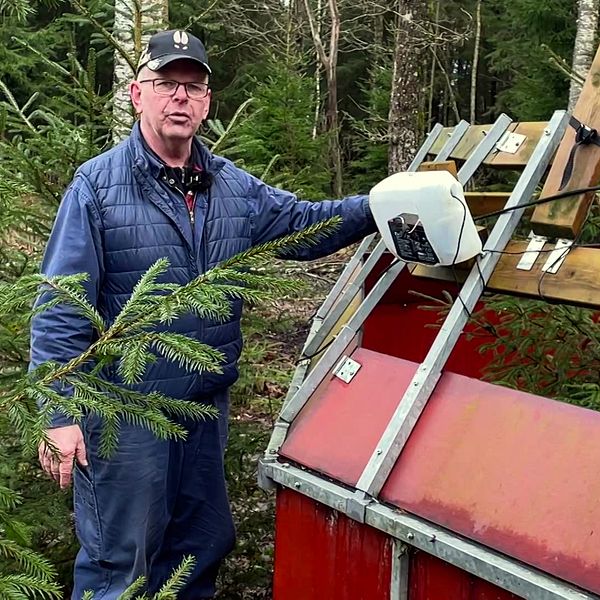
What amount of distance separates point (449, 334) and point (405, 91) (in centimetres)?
772

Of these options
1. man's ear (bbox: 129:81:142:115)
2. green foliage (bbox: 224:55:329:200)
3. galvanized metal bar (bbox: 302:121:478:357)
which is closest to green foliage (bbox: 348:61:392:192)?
green foliage (bbox: 224:55:329:200)

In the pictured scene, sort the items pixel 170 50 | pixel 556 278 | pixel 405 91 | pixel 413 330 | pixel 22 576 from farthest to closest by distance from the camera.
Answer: pixel 405 91
pixel 413 330
pixel 170 50
pixel 556 278
pixel 22 576

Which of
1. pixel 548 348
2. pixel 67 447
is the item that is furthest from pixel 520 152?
pixel 67 447

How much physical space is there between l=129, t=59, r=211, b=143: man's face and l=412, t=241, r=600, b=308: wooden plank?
1.20 m

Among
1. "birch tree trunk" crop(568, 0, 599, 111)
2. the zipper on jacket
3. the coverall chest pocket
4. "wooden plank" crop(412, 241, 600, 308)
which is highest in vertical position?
"birch tree trunk" crop(568, 0, 599, 111)

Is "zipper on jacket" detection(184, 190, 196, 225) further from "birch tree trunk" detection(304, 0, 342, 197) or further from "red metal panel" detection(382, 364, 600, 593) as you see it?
"birch tree trunk" detection(304, 0, 342, 197)

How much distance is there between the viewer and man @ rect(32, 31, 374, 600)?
2.80 metres

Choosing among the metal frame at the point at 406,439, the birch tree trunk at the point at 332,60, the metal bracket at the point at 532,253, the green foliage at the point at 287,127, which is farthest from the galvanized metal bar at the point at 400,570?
the birch tree trunk at the point at 332,60

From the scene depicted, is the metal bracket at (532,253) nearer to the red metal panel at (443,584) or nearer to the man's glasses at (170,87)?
the red metal panel at (443,584)

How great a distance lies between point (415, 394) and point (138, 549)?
1.34 metres

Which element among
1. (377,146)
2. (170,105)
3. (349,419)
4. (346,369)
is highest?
(170,105)

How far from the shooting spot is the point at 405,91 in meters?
9.63

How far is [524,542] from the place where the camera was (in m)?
1.95

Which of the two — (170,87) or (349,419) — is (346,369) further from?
(170,87)
